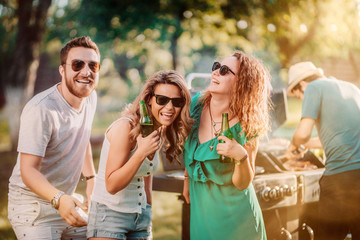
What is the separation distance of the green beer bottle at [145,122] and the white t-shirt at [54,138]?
2.32ft

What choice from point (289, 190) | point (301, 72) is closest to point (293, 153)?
point (289, 190)

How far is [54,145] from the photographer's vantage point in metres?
2.83

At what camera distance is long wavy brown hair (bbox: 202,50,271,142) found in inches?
104

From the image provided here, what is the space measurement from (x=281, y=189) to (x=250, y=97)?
1.36m

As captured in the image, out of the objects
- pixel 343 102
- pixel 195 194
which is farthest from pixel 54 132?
pixel 343 102

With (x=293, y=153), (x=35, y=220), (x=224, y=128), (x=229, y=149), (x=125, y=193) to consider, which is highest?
(x=224, y=128)

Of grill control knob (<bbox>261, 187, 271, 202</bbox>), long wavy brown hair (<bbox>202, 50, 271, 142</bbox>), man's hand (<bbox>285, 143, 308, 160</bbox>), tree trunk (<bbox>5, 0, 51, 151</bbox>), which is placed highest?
tree trunk (<bbox>5, 0, 51, 151</bbox>)

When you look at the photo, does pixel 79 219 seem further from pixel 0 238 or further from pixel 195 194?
pixel 0 238

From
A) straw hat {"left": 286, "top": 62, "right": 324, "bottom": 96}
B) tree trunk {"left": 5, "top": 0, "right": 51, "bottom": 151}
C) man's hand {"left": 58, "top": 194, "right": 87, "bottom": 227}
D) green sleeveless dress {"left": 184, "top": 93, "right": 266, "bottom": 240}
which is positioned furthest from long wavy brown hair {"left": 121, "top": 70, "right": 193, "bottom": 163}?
tree trunk {"left": 5, "top": 0, "right": 51, "bottom": 151}

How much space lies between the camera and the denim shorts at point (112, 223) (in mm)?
2564

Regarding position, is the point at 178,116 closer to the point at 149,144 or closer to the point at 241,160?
the point at 149,144

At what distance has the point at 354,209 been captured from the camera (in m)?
3.72

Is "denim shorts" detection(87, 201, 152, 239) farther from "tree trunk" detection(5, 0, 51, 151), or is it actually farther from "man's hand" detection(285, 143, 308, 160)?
"tree trunk" detection(5, 0, 51, 151)

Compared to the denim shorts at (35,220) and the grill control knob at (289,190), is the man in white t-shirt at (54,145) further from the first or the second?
the grill control knob at (289,190)
